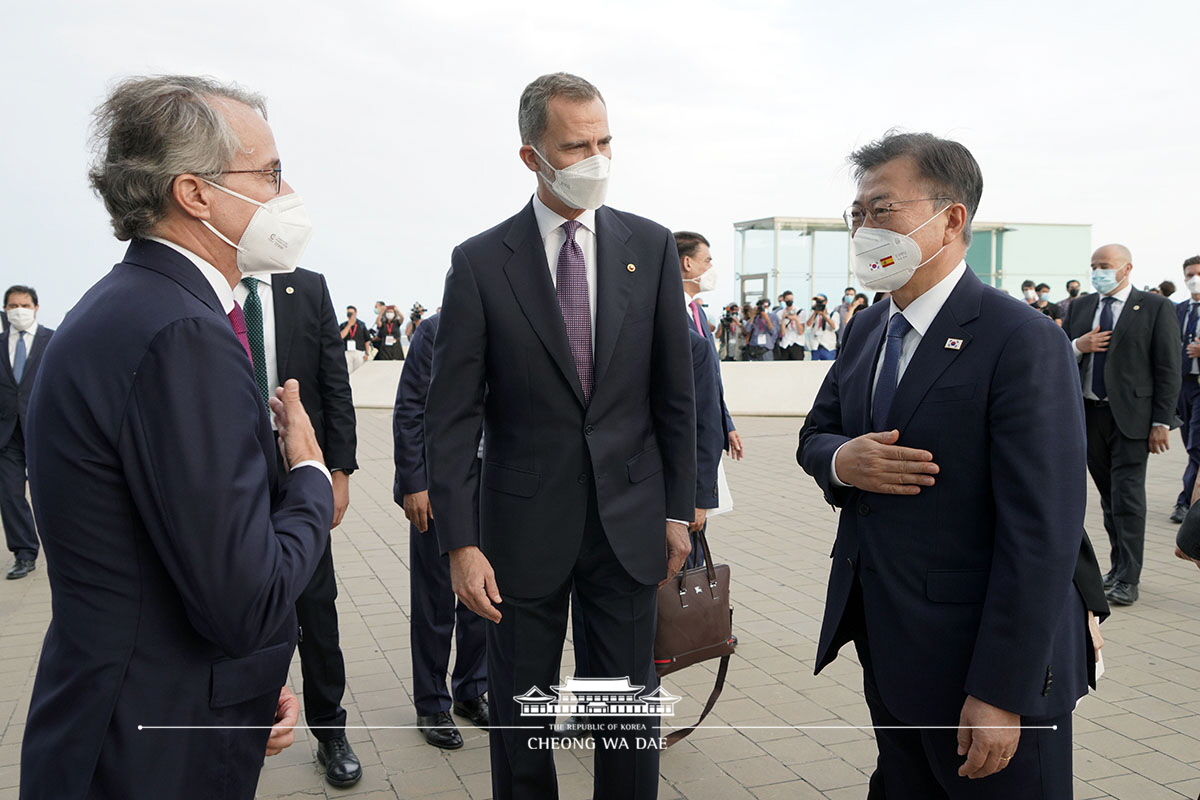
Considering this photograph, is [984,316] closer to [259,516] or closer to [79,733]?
[259,516]

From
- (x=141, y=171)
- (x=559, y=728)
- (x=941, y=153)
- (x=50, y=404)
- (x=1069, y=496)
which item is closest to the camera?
(x=50, y=404)

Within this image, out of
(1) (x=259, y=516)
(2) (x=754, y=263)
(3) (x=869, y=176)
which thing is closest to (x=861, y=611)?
(3) (x=869, y=176)

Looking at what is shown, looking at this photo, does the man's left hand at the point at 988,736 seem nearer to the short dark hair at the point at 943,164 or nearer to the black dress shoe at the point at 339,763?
the short dark hair at the point at 943,164

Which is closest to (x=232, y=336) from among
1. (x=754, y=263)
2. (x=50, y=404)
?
(x=50, y=404)

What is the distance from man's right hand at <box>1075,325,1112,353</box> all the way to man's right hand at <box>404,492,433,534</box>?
466 centimetres

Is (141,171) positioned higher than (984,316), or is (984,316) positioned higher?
(141,171)

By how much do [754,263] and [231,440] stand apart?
68.2 feet

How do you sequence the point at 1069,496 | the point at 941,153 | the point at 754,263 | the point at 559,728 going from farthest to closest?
the point at 754,263, the point at 559,728, the point at 941,153, the point at 1069,496

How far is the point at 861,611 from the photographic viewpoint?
254 centimetres

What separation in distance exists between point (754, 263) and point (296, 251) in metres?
20.2

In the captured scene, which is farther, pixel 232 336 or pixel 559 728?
pixel 559 728

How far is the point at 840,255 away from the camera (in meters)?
20.1

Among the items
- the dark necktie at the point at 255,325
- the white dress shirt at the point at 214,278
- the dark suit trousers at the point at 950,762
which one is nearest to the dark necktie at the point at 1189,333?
the dark suit trousers at the point at 950,762

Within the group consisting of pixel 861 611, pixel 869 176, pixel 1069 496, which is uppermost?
pixel 869 176
